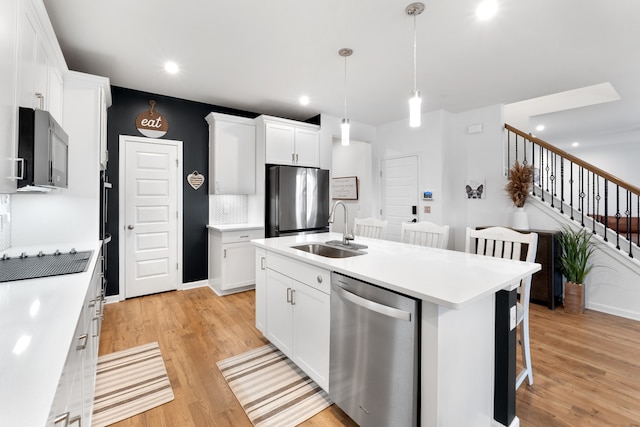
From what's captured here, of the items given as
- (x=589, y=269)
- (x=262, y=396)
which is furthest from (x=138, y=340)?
(x=589, y=269)

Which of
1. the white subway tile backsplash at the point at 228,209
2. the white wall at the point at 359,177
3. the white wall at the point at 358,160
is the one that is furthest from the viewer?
the white wall at the point at 359,177

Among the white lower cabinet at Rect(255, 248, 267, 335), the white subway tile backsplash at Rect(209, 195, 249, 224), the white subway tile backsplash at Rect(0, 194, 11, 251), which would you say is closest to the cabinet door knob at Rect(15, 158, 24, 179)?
the white subway tile backsplash at Rect(0, 194, 11, 251)

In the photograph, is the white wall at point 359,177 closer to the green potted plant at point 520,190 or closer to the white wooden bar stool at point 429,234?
the green potted plant at point 520,190

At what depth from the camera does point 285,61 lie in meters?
3.06

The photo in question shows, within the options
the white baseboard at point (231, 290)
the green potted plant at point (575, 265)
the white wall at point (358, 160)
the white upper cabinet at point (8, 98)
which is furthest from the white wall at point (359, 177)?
the white upper cabinet at point (8, 98)

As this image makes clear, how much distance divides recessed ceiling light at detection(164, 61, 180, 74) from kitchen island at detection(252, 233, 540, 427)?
2575 mm

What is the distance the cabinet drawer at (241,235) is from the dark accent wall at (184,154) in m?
0.63

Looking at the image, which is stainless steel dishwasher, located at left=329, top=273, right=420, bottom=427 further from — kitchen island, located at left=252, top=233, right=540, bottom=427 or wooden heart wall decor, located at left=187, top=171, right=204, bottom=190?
wooden heart wall decor, located at left=187, top=171, right=204, bottom=190

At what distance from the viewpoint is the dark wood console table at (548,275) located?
11.7 feet

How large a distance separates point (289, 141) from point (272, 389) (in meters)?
3.43

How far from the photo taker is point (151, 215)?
4.01m

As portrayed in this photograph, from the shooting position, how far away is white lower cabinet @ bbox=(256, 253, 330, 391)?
6.18ft

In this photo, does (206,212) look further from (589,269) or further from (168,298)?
(589,269)

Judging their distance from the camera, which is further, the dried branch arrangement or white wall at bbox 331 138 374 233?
white wall at bbox 331 138 374 233
